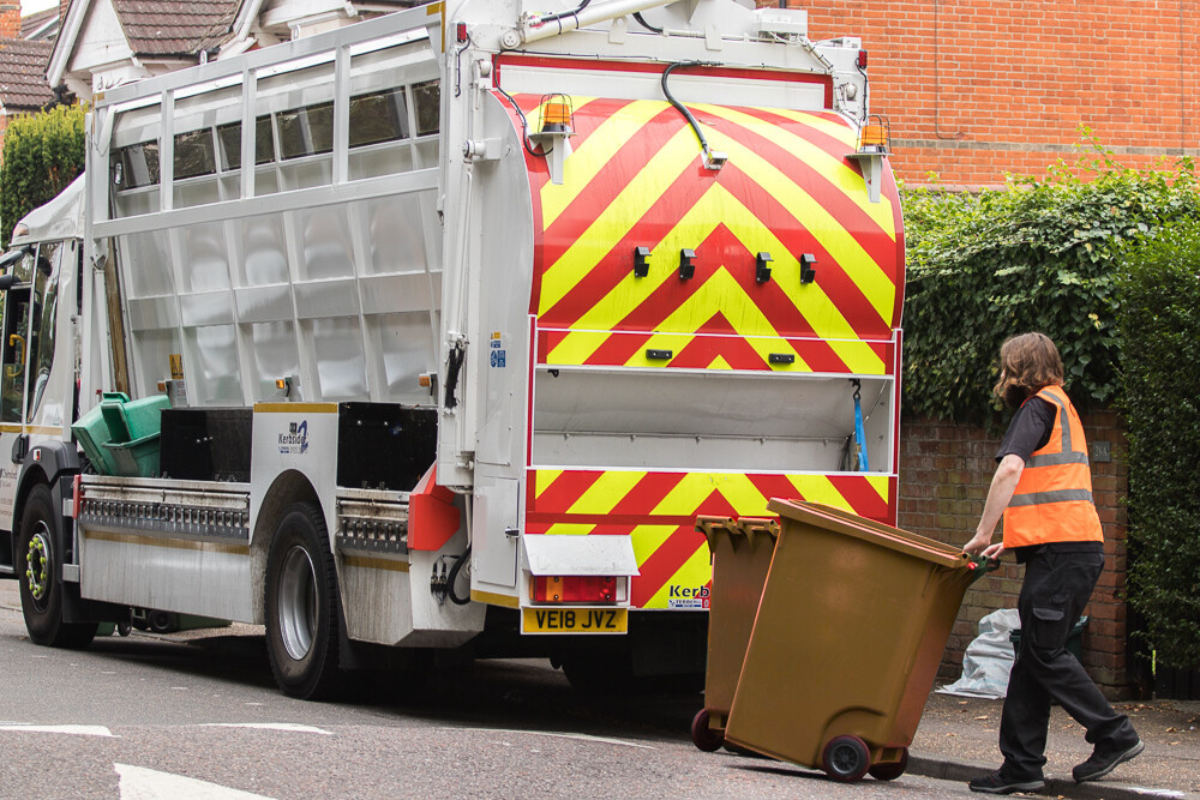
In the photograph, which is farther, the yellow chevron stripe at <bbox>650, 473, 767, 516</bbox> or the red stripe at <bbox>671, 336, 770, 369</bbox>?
the red stripe at <bbox>671, 336, 770, 369</bbox>

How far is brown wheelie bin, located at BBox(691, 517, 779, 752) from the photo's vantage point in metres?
6.92

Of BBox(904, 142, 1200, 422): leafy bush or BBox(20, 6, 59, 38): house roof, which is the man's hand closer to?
BBox(904, 142, 1200, 422): leafy bush

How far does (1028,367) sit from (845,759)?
1615 millimetres

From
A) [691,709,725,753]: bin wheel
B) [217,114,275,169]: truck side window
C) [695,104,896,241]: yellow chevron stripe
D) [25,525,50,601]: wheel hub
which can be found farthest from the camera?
[25,525,50,601]: wheel hub

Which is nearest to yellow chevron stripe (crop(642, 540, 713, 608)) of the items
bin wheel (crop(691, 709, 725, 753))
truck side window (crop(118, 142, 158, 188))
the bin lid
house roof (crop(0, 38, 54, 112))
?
bin wheel (crop(691, 709, 725, 753))

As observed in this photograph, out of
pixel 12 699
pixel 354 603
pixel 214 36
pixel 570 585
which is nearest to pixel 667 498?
pixel 570 585

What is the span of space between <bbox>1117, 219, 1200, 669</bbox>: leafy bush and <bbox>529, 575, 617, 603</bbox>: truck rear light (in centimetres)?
271

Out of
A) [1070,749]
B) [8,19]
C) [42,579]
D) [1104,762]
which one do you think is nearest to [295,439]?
[42,579]

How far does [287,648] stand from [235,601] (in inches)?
24.1

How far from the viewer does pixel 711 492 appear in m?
7.61

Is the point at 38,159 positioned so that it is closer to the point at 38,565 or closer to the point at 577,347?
the point at 38,565

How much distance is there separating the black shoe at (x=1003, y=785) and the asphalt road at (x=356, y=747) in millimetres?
117

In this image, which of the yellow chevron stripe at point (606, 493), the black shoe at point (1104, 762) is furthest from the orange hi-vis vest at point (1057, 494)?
the yellow chevron stripe at point (606, 493)

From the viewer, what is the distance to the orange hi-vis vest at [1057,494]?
6.55m
